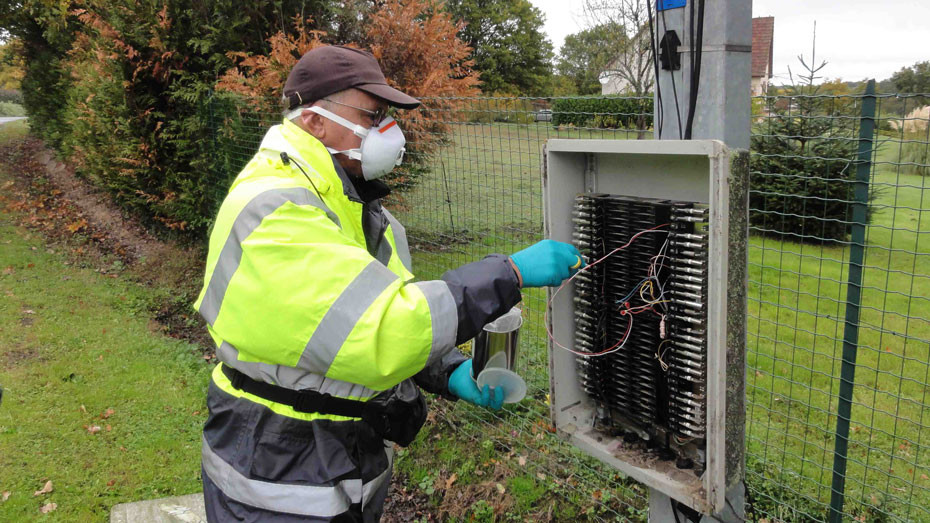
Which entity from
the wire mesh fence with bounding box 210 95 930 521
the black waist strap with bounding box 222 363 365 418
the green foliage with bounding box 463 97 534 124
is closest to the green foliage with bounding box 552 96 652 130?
the wire mesh fence with bounding box 210 95 930 521

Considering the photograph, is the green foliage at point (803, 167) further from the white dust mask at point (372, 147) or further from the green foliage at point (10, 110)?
the green foliage at point (10, 110)

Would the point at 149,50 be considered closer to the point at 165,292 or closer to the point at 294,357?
the point at 165,292

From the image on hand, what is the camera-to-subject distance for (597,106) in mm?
4035

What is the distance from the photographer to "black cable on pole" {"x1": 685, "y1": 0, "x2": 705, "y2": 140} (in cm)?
192

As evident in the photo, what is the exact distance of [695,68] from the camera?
1.97m

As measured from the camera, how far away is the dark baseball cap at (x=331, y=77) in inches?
92.2

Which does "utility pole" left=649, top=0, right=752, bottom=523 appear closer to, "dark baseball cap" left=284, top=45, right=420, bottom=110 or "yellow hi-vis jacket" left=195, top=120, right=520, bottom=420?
"yellow hi-vis jacket" left=195, top=120, right=520, bottom=420

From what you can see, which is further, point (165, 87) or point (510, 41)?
point (510, 41)

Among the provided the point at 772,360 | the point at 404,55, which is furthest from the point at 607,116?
the point at 404,55

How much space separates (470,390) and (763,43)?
81.4 ft

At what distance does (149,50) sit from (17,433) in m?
4.94

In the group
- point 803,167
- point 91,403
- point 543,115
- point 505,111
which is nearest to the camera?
point 543,115

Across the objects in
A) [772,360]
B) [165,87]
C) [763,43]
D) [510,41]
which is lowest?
[772,360]

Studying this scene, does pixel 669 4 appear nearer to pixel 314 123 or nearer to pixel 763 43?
pixel 314 123
